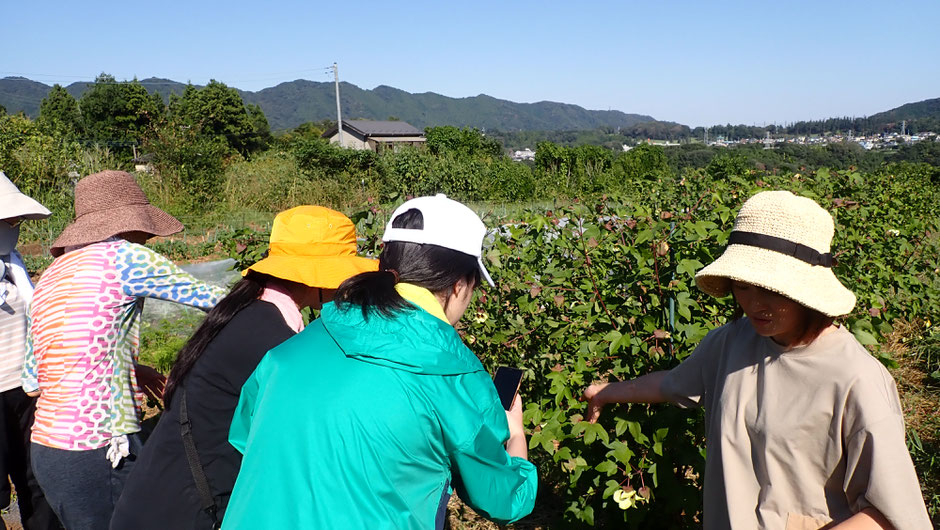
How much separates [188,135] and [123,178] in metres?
15.9

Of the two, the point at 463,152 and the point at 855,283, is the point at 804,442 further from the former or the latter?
the point at 463,152

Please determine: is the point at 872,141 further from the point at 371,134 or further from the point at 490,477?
the point at 371,134

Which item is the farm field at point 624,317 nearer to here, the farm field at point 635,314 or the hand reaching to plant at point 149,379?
the farm field at point 635,314

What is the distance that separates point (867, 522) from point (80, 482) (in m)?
2.02

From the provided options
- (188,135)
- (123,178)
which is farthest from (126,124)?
(123,178)

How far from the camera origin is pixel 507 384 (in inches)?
58.2

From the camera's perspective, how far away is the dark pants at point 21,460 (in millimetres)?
2412

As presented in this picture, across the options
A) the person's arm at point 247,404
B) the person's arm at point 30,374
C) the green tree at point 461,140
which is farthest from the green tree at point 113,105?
the person's arm at point 247,404

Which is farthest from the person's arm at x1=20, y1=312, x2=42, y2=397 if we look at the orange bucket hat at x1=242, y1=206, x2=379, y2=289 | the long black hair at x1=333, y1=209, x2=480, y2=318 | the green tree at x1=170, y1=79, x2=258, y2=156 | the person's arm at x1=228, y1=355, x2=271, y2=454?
the green tree at x1=170, y1=79, x2=258, y2=156

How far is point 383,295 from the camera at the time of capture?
117cm

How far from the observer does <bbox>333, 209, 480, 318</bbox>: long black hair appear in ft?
3.96

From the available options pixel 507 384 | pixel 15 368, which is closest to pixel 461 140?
pixel 15 368

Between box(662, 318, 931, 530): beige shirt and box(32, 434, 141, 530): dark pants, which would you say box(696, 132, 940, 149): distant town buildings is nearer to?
→ box(662, 318, 931, 530): beige shirt

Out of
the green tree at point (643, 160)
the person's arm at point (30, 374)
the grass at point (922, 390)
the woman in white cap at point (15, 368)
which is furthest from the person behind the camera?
the green tree at point (643, 160)
